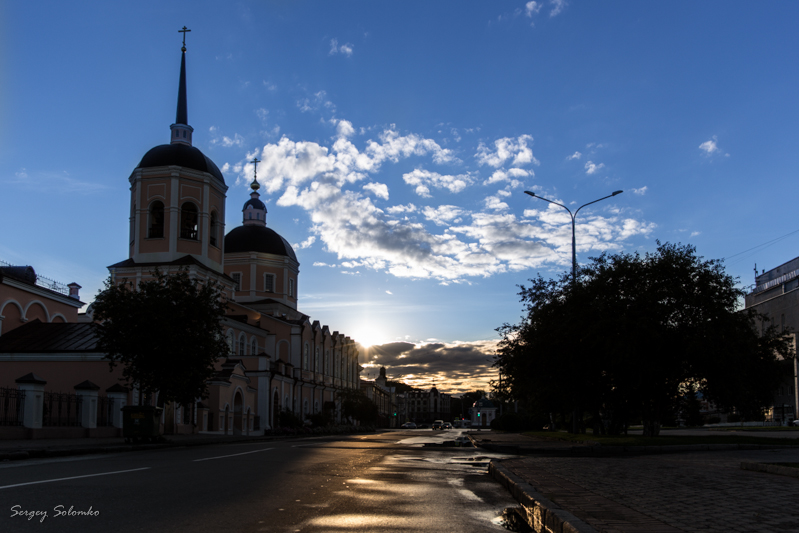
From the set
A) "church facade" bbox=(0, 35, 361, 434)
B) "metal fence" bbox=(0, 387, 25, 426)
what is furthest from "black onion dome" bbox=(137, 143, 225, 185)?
"metal fence" bbox=(0, 387, 25, 426)

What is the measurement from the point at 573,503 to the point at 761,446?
15.8 meters

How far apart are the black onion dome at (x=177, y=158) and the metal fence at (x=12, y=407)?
947 inches

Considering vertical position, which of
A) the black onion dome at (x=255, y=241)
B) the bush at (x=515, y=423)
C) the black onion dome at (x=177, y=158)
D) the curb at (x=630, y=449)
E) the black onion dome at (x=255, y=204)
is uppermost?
the black onion dome at (x=255, y=204)

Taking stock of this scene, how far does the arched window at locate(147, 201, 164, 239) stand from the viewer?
149 ft

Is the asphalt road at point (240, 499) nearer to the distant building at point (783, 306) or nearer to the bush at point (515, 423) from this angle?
the bush at point (515, 423)

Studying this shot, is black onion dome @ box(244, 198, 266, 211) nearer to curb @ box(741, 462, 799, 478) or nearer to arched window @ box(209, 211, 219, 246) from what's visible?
arched window @ box(209, 211, 219, 246)

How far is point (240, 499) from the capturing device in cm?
798

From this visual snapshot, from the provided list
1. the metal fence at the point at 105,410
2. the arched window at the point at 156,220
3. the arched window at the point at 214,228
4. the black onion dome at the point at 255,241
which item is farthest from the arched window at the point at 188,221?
the black onion dome at the point at 255,241

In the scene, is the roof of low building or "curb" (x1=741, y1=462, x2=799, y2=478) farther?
the roof of low building

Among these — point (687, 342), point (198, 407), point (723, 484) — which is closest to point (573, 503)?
point (723, 484)

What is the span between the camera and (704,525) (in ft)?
19.0

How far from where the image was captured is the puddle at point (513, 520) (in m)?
6.75

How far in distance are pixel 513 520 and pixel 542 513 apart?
0.59 metres

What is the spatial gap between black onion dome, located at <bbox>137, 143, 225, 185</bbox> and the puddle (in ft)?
137
